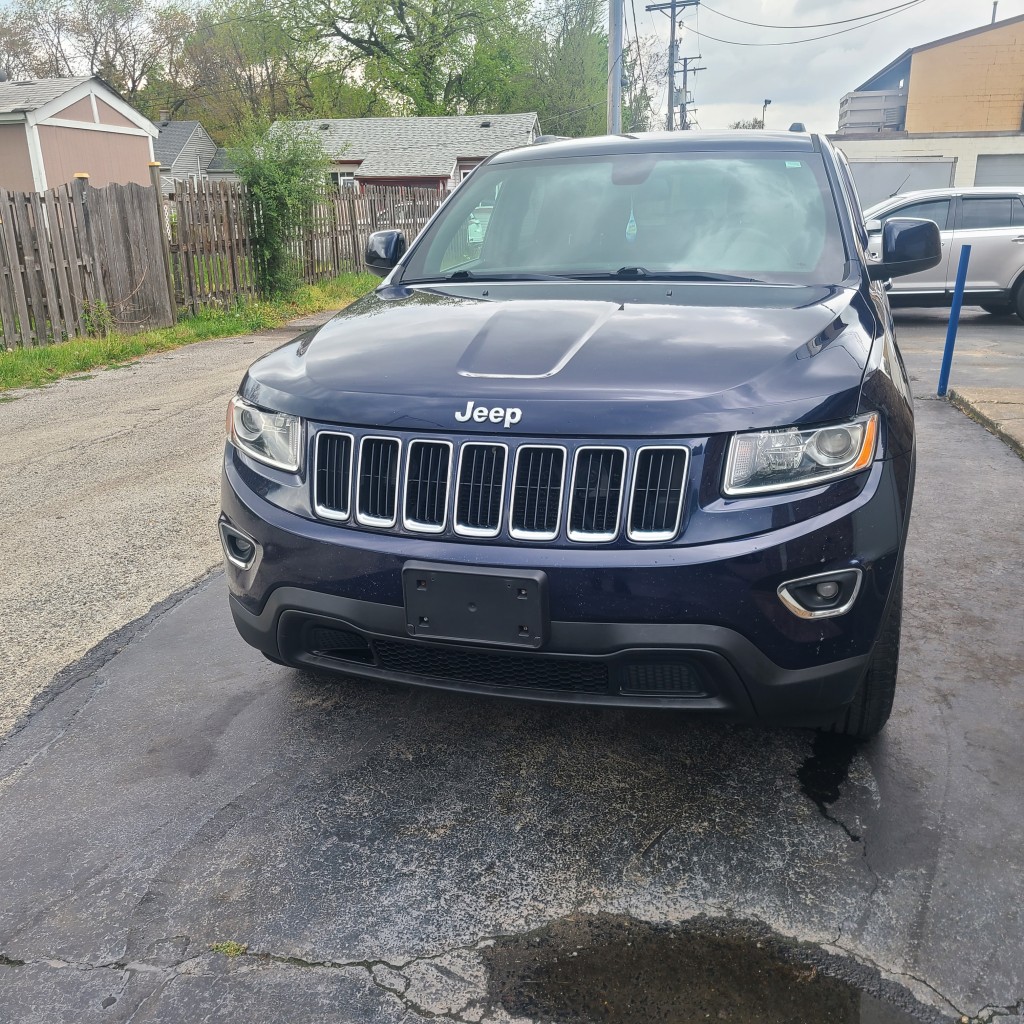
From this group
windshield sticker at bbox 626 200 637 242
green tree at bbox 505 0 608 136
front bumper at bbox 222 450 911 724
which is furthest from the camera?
green tree at bbox 505 0 608 136

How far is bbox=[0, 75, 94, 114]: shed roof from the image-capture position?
1083 inches

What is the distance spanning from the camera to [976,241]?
12766 mm

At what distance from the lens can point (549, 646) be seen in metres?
2.23

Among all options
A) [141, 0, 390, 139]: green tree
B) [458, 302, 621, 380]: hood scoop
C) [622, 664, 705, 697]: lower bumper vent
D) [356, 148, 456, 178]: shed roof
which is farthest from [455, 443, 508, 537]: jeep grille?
[141, 0, 390, 139]: green tree

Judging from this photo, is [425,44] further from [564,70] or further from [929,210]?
[929,210]

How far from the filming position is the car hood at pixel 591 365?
2240mm

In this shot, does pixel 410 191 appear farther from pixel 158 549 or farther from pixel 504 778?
pixel 504 778

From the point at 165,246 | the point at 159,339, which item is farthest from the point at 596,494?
the point at 165,246

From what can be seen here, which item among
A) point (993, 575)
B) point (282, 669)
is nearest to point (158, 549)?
point (282, 669)

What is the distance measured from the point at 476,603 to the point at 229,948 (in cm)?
92

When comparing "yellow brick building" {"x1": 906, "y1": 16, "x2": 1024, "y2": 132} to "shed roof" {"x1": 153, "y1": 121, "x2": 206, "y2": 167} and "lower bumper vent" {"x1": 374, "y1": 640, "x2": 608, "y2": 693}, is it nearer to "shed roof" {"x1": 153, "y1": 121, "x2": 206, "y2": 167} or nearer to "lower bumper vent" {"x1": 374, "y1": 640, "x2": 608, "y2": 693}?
"shed roof" {"x1": 153, "y1": 121, "x2": 206, "y2": 167}

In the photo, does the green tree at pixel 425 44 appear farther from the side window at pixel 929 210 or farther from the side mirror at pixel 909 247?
the side mirror at pixel 909 247

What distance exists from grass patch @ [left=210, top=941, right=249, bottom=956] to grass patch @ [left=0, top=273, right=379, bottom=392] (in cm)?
863

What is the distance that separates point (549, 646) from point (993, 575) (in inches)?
111
